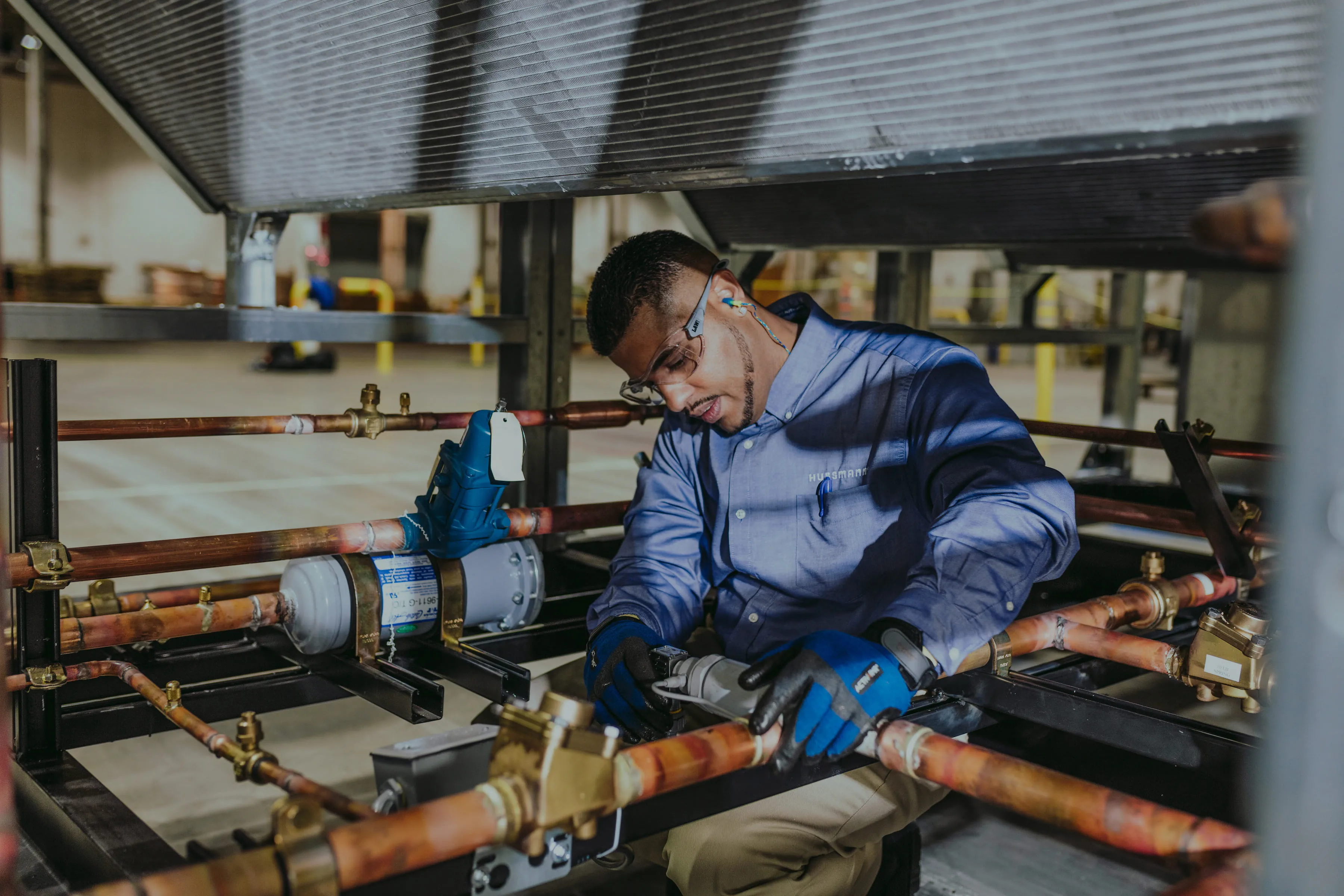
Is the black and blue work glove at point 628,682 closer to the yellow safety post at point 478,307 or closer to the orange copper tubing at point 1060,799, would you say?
the orange copper tubing at point 1060,799

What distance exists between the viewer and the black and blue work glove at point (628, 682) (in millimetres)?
1851

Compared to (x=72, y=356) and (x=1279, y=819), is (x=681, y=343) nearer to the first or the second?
(x=1279, y=819)

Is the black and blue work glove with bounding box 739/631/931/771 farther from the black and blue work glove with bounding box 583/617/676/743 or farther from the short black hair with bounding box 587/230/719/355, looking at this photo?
the short black hair with bounding box 587/230/719/355

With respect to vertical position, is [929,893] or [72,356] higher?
[72,356]

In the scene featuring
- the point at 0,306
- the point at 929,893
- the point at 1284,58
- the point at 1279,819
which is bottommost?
the point at 929,893

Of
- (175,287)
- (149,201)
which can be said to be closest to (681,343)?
(175,287)

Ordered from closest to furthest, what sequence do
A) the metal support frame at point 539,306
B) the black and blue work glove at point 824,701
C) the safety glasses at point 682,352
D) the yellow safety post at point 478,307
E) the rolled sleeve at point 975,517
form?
the black and blue work glove at point 824,701 < the rolled sleeve at point 975,517 < the safety glasses at point 682,352 < the metal support frame at point 539,306 < the yellow safety post at point 478,307

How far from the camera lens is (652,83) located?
1.61 m

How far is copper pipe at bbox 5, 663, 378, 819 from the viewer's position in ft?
4.15

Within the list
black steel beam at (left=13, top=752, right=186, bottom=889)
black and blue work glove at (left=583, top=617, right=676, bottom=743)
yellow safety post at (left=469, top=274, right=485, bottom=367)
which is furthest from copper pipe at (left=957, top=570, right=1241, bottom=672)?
yellow safety post at (left=469, top=274, right=485, bottom=367)

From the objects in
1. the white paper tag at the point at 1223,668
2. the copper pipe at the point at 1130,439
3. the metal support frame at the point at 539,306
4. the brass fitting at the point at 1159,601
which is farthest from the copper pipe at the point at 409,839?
the metal support frame at the point at 539,306

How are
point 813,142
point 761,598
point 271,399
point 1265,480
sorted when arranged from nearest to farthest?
point 813,142
point 761,598
point 1265,480
point 271,399

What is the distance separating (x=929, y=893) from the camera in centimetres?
237

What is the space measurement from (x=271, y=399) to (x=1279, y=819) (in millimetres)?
10003
